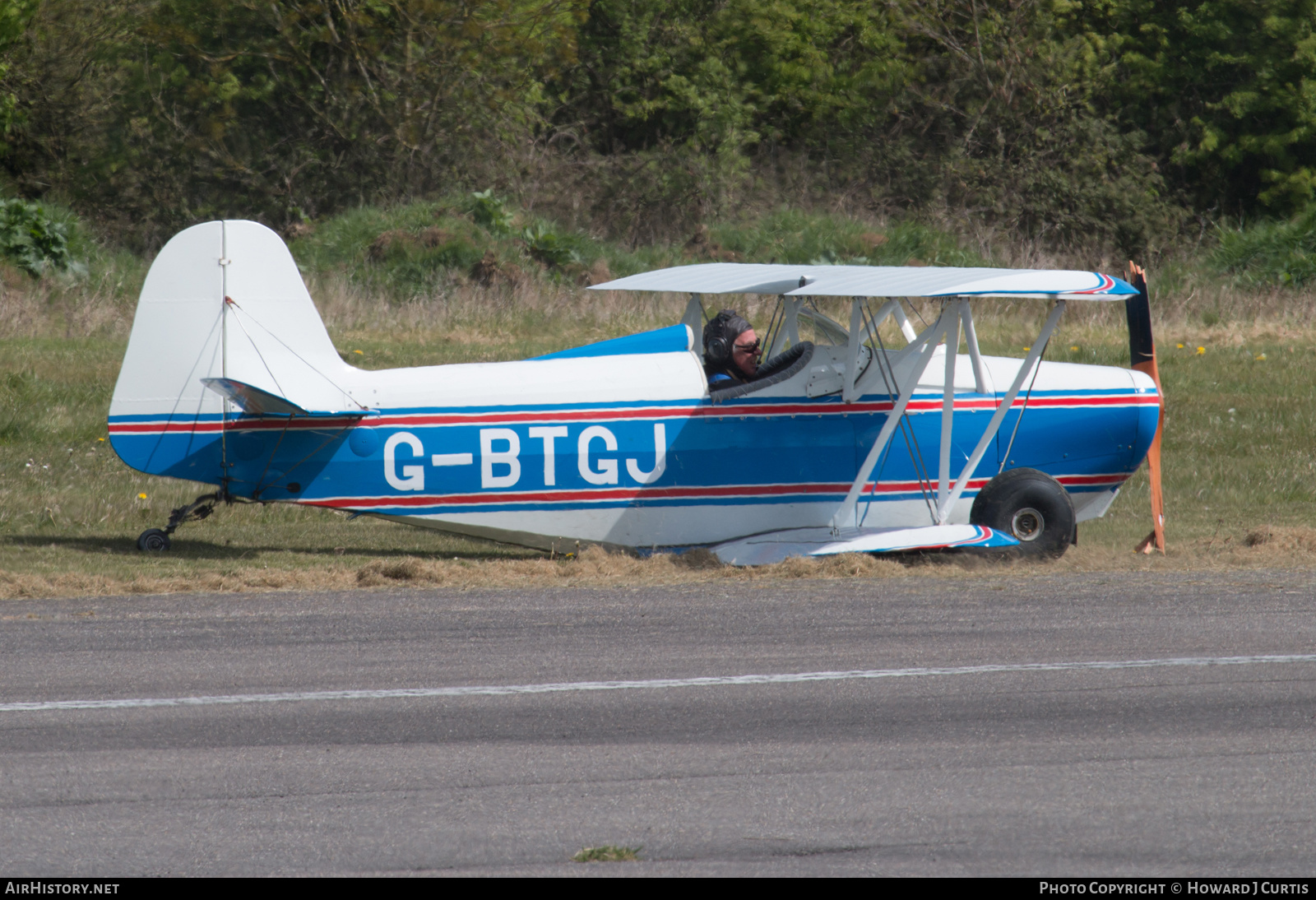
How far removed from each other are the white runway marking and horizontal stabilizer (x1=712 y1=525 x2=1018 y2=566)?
2.76m

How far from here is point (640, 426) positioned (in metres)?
10.5

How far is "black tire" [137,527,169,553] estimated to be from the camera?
10898 mm

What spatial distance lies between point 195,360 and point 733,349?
3787 mm

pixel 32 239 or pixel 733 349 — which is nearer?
pixel 733 349

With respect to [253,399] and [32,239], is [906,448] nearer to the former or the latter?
[253,399]

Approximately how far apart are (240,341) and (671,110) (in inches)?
1115

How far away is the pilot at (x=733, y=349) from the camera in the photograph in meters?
10.8

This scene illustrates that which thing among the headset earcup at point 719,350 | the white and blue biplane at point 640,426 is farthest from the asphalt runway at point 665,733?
the headset earcup at point 719,350

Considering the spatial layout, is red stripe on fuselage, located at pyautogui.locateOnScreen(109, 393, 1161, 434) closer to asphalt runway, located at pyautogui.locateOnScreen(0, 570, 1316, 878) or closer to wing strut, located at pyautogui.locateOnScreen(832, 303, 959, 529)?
wing strut, located at pyautogui.locateOnScreen(832, 303, 959, 529)

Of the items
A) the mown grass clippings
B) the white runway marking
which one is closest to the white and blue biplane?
the white runway marking

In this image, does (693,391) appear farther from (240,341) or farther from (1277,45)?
(1277,45)

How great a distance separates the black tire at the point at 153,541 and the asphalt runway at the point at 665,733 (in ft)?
6.18

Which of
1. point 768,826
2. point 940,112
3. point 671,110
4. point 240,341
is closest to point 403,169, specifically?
point 671,110

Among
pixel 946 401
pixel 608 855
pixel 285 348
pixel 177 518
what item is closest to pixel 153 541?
pixel 177 518
